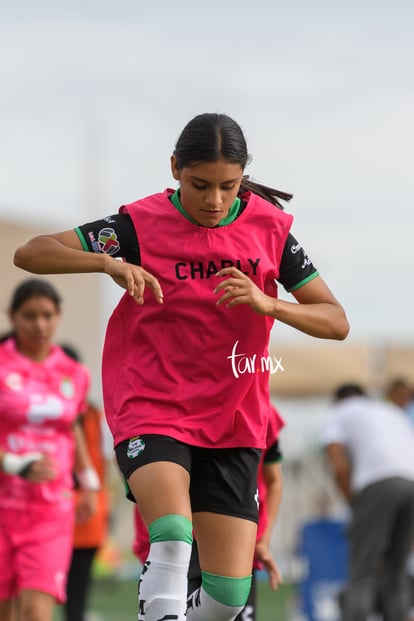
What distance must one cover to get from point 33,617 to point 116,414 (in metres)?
2.42

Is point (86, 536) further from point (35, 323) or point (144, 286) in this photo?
point (144, 286)

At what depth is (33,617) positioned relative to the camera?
7.79 meters

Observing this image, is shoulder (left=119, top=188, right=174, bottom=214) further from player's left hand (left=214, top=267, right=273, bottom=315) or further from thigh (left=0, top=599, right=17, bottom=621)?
thigh (left=0, top=599, right=17, bottom=621)

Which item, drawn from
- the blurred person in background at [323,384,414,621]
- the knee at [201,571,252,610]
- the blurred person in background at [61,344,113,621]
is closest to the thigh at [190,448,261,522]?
the knee at [201,571,252,610]

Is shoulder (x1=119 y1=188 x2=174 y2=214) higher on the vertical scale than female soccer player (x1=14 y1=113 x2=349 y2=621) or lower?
higher

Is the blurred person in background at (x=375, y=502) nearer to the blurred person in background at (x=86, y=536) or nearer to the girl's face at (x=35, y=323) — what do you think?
the blurred person in background at (x=86, y=536)

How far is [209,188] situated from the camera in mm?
5594

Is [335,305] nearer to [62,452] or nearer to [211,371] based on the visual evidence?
[211,371]

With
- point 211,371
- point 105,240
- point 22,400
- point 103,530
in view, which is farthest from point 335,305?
point 103,530

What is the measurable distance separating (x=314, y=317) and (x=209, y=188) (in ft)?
2.17

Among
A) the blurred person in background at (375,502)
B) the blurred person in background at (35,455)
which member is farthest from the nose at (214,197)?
the blurred person in background at (375,502)

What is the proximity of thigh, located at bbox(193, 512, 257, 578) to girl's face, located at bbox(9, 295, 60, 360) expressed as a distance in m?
2.59

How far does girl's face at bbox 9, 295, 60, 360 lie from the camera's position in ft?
26.9

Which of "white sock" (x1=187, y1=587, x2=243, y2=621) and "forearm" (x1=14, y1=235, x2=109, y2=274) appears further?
"white sock" (x1=187, y1=587, x2=243, y2=621)
